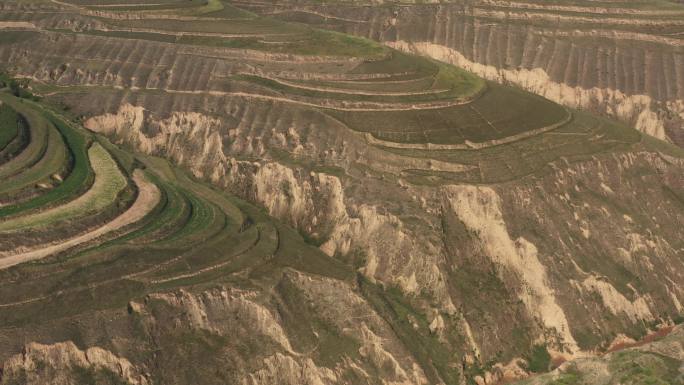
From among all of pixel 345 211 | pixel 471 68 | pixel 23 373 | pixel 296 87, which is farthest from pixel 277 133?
pixel 471 68

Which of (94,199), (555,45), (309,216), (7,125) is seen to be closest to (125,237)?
(94,199)

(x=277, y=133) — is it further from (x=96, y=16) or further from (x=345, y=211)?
(x=96, y=16)

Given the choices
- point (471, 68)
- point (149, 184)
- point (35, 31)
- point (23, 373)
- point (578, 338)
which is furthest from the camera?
point (471, 68)

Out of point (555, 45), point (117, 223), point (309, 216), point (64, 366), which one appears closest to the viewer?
point (64, 366)

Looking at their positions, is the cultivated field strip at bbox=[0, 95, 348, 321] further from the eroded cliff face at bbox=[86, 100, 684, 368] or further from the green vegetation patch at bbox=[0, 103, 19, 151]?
the green vegetation patch at bbox=[0, 103, 19, 151]

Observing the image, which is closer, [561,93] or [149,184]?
[149,184]

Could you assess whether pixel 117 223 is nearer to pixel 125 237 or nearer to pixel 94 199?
pixel 125 237

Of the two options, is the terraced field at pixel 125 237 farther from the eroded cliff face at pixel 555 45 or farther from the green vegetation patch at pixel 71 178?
the eroded cliff face at pixel 555 45

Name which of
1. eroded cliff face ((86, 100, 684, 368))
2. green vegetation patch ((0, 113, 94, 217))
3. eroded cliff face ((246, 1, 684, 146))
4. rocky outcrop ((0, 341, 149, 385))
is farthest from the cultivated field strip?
eroded cliff face ((246, 1, 684, 146))

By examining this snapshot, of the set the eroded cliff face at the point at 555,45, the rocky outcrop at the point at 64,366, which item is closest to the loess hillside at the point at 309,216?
the rocky outcrop at the point at 64,366
